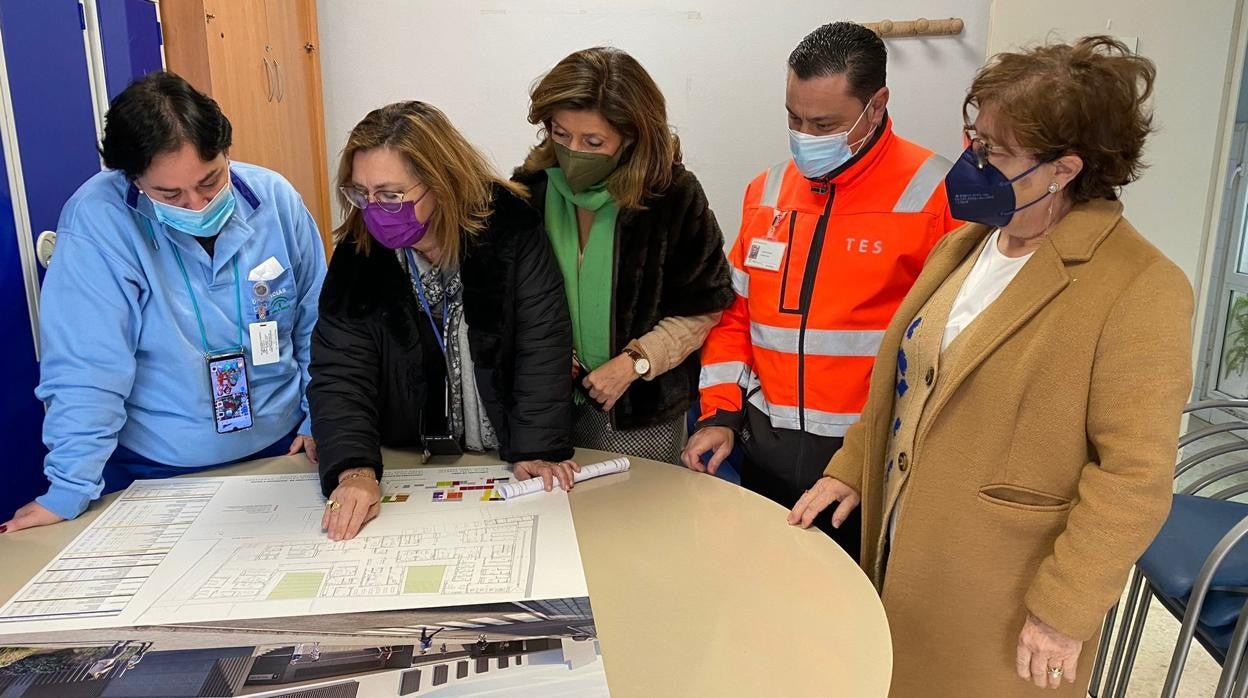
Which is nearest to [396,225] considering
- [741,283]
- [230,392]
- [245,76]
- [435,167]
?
[435,167]

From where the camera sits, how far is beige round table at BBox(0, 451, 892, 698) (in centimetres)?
94

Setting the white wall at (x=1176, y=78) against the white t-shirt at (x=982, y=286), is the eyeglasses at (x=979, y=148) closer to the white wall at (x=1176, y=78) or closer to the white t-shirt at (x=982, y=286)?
the white t-shirt at (x=982, y=286)

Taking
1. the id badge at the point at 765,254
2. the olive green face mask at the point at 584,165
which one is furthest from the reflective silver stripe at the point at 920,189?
the olive green face mask at the point at 584,165

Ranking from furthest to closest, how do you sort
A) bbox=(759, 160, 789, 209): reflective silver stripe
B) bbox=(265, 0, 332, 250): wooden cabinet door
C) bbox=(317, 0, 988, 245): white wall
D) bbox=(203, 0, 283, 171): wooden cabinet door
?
bbox=(317, 0, 988, 245): white wall → bbox=(265, 0, 332, 250): wooden cabinet door → bbox=(203, 0, 283, 171): wooden cabinet door → bbox=(759, 160, 789, 209): reflective silver stripe

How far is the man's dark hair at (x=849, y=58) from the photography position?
1525mm

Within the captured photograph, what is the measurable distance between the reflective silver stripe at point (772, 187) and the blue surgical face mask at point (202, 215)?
1068 millimetres

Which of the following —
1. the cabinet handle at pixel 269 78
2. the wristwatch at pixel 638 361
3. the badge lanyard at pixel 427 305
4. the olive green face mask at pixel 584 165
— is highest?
the cabinet handle at pixel 269 78

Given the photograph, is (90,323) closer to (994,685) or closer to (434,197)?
(434,197)

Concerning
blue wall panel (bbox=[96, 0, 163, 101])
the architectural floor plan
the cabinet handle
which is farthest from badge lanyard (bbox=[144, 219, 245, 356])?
the cabinet handle

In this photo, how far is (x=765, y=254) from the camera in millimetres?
Result: 1646

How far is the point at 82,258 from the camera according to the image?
1.37 m

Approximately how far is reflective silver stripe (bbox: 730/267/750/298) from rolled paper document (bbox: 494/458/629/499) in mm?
443

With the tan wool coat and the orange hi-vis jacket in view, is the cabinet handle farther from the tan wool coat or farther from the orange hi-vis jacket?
the tan wool coat

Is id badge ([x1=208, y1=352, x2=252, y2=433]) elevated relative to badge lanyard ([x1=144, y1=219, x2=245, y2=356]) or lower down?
lower down
